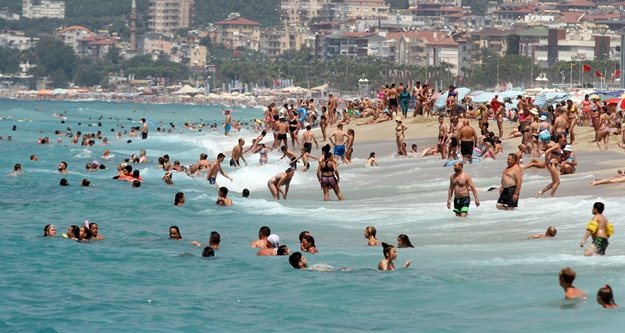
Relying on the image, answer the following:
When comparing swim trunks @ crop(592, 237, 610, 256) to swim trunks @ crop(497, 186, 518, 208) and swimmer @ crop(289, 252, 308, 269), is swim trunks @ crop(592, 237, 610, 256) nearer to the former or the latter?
swimmer @ crop(289, 252, 308, 269)

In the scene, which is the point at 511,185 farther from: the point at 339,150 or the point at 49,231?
the point at 339,150

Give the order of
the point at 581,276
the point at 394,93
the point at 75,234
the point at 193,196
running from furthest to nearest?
the point at 394,93 → the point at 193,196 → the point at 75,234 → the point at 581,276

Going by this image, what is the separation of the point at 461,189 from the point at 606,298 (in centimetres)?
815

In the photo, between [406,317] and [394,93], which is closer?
[406,317]

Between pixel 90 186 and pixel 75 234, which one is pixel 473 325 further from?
pixel 90 186

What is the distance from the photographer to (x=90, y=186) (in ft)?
118

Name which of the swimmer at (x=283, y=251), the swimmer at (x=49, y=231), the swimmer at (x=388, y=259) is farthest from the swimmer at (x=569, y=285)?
the swimmer at (x=49, y=231)

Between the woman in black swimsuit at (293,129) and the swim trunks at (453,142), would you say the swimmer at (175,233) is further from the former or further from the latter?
the woman in black swimsuit at (293,129)

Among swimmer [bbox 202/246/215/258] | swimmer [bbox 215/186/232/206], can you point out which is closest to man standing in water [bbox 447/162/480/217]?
swimmer [bbox 202/246/215/258]

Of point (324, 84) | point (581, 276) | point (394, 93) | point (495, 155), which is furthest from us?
point (324, 84)

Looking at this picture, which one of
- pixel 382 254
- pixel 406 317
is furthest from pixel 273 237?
pixel 406 317

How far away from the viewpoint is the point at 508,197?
25.4 m

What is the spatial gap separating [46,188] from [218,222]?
32.3 feet

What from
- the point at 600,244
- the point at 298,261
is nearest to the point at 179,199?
the point at 298,261
